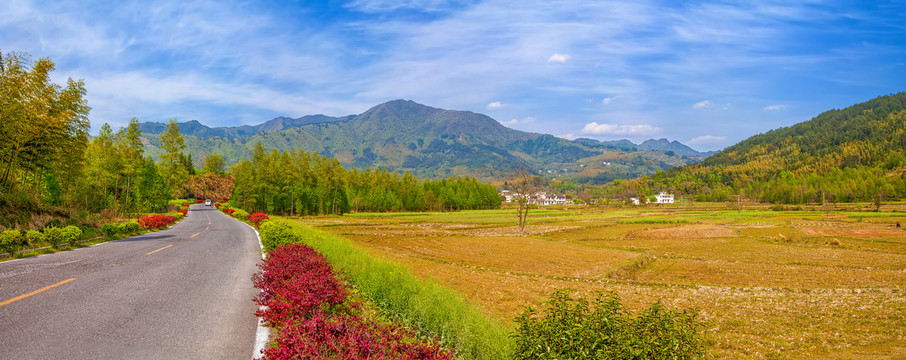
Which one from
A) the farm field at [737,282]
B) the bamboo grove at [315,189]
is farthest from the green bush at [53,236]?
the bamboo grove at [315,189]

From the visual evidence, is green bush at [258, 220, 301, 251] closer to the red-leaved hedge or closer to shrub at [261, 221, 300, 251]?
shrub at [261, 221, 300, 251]

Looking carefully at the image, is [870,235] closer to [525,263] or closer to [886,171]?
[525,263]

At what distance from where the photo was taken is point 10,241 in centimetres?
1459

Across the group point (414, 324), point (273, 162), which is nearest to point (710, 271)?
point (414, 324)

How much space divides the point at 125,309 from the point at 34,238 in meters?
13.5

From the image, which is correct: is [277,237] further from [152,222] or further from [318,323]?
[152,222]

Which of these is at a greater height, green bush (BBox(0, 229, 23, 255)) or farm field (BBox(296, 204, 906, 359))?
green bush (BBox(0, 229, 23, 255))

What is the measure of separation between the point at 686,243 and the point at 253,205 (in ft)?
210

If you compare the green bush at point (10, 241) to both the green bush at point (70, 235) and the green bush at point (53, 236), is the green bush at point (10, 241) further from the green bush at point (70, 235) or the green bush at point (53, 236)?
the green bush at point (70, 235)

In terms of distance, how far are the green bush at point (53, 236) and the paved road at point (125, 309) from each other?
5.24 meters

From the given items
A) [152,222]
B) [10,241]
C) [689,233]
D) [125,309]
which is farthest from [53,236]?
[689,233]

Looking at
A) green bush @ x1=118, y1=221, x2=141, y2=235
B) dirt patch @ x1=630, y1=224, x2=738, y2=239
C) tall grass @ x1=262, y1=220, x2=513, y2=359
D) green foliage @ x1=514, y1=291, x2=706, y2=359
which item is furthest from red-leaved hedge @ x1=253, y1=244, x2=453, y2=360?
dirt patch @ x1=630, y1=224, x2=738, y2=239

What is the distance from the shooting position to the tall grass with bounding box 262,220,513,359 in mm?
5715

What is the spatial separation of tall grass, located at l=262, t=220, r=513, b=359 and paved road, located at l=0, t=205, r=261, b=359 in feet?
8.22
